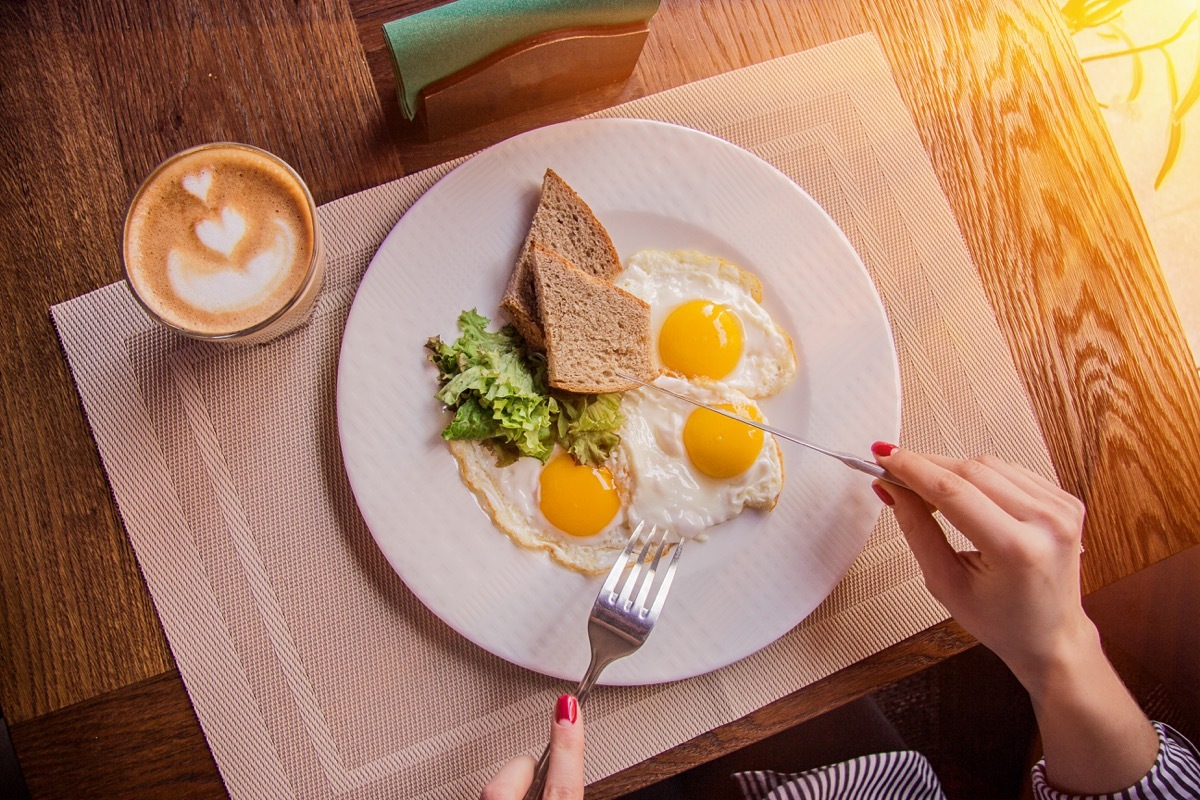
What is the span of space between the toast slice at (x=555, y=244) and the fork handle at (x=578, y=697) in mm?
745

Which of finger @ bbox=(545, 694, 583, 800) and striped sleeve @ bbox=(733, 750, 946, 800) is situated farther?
striped sleeve @ bbox=(733, 750, 946, 800)

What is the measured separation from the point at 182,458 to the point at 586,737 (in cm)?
118

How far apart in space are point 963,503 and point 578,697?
0.91 metres

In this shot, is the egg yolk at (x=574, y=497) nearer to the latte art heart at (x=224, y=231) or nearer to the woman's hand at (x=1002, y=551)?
the woman's hand at (x=1002, y=551)

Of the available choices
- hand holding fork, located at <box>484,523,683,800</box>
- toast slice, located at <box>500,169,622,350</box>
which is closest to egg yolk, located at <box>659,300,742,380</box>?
toast slice, located at <box>500,169,622,350</box>

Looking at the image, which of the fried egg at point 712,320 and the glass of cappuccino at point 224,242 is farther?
the fried egg at point 712,320

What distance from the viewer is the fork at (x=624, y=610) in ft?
5.85

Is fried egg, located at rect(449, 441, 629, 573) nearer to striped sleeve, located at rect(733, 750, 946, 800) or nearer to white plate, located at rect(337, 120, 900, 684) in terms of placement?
white plate, located at rect(337, 120, 900, 684)

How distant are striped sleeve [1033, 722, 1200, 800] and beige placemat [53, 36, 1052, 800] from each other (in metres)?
0.52

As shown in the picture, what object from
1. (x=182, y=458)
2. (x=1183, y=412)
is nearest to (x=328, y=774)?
(x=182, y=458)

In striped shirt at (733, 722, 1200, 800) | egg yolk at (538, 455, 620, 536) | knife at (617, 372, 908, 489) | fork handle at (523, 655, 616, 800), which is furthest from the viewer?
striped shirt at (733, 722, 1200, 800)

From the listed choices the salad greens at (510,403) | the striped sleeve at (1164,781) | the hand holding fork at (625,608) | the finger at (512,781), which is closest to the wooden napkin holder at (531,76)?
the salad greens at (510,403)

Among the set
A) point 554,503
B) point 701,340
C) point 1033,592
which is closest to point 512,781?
point 554,503

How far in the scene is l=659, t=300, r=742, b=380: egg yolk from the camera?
1.93 metres
